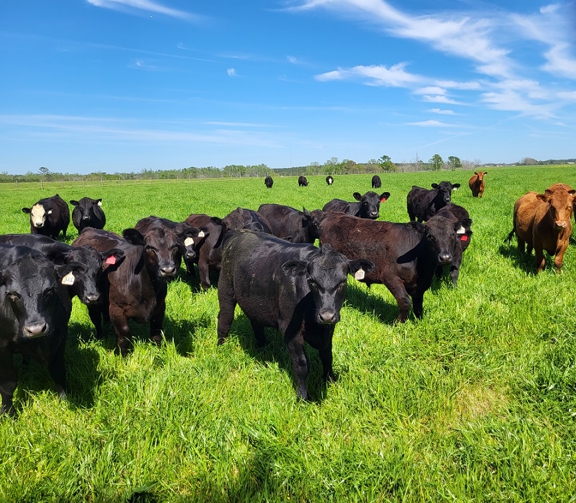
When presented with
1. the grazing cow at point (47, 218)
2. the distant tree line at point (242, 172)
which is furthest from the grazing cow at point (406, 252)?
the distant tree line at point (242, 172)

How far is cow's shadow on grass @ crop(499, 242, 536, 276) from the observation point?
26.1 ft

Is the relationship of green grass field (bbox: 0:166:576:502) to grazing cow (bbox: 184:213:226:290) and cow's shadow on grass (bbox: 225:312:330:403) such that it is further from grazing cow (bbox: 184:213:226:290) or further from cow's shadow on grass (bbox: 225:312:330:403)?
grazing cow (bbox: 184:213:226:290)

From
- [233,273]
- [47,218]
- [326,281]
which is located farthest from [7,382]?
[47,218]

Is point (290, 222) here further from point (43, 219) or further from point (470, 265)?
point (43, 219)

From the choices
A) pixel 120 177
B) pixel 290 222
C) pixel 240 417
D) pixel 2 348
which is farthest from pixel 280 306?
pixel 120 177

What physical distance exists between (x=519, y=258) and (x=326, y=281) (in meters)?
7.31

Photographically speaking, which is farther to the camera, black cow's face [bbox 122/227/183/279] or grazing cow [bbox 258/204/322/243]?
grazing cow [bbox 258/204/322/243]

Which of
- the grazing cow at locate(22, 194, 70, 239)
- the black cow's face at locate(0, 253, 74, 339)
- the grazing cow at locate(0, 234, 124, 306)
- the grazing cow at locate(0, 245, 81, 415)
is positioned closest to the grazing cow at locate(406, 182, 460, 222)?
the grazing cow at locate(0, 234, 124, 306)

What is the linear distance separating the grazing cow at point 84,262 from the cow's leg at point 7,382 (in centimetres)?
84

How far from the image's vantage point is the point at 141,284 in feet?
16.1

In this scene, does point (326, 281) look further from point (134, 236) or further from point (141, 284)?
point (134, 236)

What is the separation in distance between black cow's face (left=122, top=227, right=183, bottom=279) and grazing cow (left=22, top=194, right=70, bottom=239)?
9.05 meters

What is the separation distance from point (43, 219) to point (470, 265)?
12.2 metres

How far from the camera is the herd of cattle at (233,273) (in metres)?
3.46
